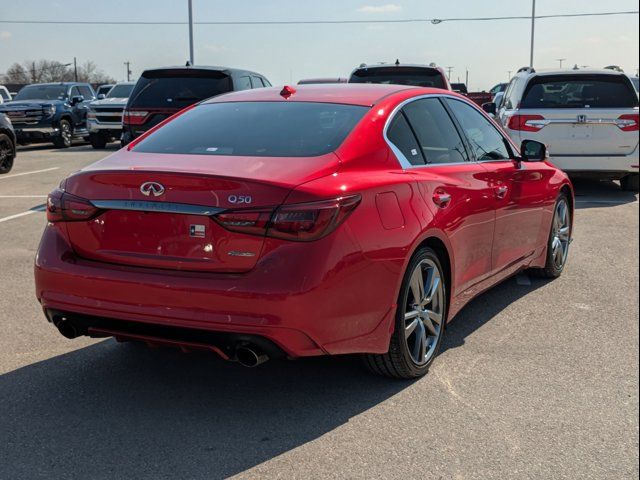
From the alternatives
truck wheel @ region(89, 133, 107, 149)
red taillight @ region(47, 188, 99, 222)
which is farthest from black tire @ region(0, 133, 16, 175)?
red taillight @ region(47, 188, 99, 222)

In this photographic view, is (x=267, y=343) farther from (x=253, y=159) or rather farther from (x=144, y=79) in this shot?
(x=144, y=79)

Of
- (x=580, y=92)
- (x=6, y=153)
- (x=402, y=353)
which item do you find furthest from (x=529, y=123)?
(x=6, y=153)

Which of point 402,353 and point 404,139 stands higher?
point 404,139

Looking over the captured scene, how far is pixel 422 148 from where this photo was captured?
179 inches

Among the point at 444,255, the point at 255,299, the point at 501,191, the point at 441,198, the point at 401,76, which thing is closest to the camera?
the point at 255,299

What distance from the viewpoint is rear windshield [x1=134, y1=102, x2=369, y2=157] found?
4027 millimetres

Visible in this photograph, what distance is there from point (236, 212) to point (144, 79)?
882cm

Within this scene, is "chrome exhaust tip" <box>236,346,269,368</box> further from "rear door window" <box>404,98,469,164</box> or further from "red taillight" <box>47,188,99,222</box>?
"rear door window" <box>404,98,469,164</box>

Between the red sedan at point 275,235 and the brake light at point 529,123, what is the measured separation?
6.88 meters

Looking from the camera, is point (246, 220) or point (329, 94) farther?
point (329, 94)

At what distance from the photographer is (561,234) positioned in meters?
6.66

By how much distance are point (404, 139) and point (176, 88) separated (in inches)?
307

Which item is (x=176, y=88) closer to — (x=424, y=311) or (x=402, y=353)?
(x=424, y=311)

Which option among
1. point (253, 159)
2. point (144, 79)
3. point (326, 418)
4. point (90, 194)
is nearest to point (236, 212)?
point (253, 159)
